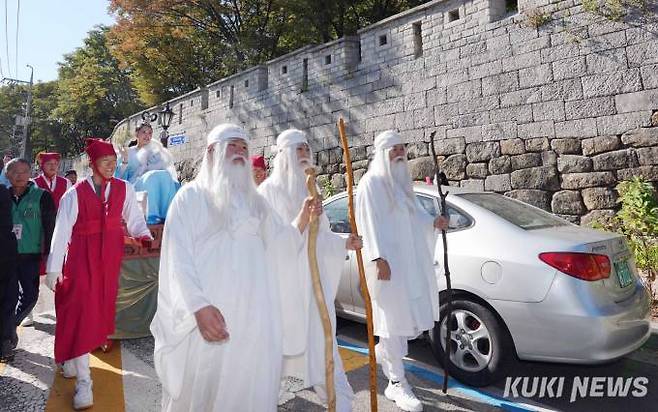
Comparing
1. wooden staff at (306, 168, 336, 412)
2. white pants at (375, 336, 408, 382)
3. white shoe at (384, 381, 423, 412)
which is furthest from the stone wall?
wooden staff at (306, 168, 336, 412)

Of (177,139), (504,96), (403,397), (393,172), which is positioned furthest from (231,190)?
(177,139)

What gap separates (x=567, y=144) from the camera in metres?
7.41

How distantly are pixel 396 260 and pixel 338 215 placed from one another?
1.51 meters

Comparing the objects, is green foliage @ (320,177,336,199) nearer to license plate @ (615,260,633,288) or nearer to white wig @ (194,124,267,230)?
license plate @ (615,260,633,288)

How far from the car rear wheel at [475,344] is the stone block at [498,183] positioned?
5201mm

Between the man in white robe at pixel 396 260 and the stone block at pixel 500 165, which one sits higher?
the stone block at pixel 500 165

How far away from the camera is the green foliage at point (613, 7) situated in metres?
6.75

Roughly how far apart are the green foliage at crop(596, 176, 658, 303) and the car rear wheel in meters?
3.24

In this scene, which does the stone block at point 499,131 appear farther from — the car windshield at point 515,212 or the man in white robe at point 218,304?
the man in white robe at point 218,304

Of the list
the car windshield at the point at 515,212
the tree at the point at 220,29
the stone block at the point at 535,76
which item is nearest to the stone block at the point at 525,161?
the stone block at the point at 535,76

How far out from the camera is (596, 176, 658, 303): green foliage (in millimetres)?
5492

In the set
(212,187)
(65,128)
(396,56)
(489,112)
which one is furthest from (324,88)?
(65,128)

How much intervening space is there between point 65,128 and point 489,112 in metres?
47.3

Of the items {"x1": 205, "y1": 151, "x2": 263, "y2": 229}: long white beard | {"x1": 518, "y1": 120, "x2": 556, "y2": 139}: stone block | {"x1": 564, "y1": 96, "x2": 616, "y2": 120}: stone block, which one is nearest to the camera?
{"x1": 205, "y1": 151, "x2": 263, "y2": 229}: long white beard
